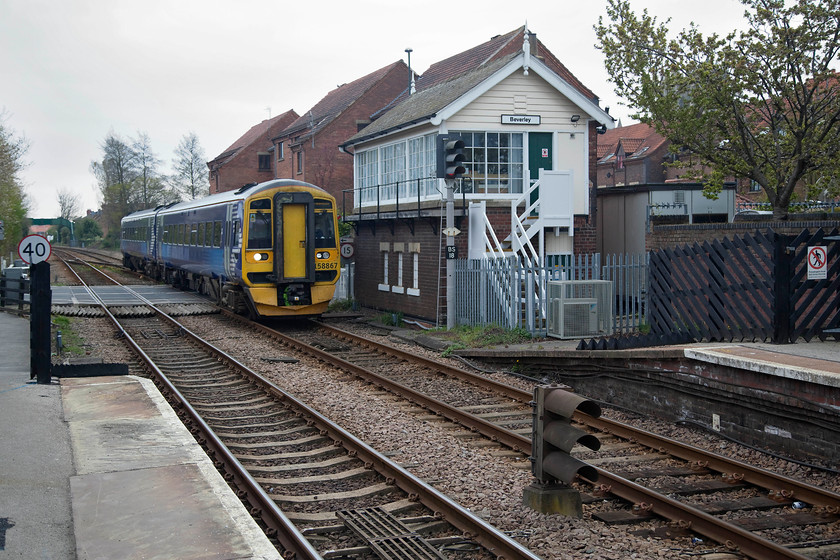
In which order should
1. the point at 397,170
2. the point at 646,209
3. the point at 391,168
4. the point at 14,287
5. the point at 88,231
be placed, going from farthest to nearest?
the point at 88,231
the point at 391,168
the point at 14,287
the point at 397,170
the point at 646,209

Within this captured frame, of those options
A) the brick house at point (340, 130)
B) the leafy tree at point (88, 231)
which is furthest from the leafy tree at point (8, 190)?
the leafy tree at point (88, 231)

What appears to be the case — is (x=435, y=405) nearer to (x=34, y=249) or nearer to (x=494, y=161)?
(x=34, y=249)

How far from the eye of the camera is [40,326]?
11.6 meters

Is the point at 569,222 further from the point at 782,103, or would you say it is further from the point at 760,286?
the point at 760,286

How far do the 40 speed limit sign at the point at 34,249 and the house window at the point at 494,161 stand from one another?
9.83m

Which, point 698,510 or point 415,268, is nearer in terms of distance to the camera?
point 698,510

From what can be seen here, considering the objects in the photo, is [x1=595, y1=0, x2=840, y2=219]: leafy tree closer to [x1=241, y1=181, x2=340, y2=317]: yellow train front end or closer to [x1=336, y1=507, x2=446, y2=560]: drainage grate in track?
[x1=241, y1=181, x2=340, y2=317]: yellow train front end

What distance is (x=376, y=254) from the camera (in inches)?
911

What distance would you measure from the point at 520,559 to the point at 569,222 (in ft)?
46.9

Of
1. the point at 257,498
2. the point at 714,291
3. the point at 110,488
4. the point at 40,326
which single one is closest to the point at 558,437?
the point at 257,498

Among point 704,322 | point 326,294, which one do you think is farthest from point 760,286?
point 326,294

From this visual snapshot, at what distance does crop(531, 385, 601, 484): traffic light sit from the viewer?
246 inches

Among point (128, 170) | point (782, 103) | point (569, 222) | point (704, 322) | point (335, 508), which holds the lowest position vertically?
point (335, 508)

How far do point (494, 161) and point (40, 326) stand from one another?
11170 millimetres
